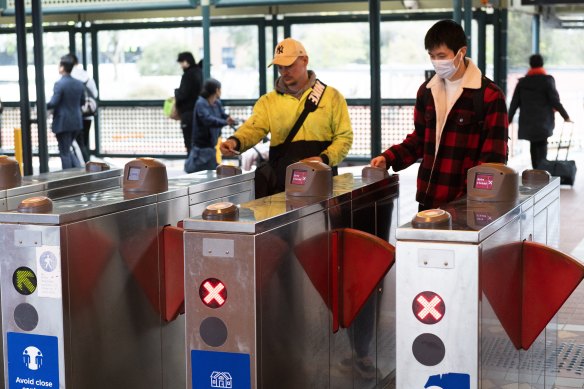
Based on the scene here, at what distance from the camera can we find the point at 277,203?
391 centimetres

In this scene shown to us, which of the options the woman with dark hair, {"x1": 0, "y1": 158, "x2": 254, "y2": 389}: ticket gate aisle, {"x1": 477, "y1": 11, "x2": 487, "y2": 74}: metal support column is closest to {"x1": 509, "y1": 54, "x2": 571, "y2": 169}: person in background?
{"x1": 477, "y1": 11, "x2": 487, "y2": 74}: metal support column

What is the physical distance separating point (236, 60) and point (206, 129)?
16.6 feet

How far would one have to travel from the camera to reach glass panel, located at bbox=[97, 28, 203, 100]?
15273mm

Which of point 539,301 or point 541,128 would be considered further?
Answer: point 541,128

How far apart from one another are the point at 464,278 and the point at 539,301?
844 millimetres

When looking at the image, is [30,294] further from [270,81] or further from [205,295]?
[270,81]

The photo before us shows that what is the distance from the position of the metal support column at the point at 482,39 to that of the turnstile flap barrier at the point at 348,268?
975cm

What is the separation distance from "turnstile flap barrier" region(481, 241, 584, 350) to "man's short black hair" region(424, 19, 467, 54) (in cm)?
97

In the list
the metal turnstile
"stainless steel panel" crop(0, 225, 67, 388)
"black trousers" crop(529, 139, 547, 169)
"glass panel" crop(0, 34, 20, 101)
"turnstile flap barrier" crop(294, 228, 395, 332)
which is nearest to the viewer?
"stainless steel panel" crop(0, 225, 67, 388)

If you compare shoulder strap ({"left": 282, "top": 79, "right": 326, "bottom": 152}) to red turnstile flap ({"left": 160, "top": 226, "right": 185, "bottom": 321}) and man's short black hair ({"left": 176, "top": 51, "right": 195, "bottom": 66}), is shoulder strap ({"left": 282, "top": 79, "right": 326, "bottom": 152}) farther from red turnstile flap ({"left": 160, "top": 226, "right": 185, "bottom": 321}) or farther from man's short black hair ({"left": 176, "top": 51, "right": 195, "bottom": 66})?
man's short black hair ({"left": 176, "top": 51, "right": 195, "bottom": 66})

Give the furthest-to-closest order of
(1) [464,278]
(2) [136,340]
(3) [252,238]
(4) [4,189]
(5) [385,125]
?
1. (5) [385,125]
2. (4) [4,189]
3. (2) [136,340]
4. (3) [252,238]
5. (1) [464,278]

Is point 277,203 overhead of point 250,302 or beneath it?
overhead

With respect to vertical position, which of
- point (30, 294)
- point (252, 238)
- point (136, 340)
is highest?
point (252, 238)

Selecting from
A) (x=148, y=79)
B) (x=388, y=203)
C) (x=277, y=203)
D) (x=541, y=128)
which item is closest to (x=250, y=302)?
(x=277, y=203)
